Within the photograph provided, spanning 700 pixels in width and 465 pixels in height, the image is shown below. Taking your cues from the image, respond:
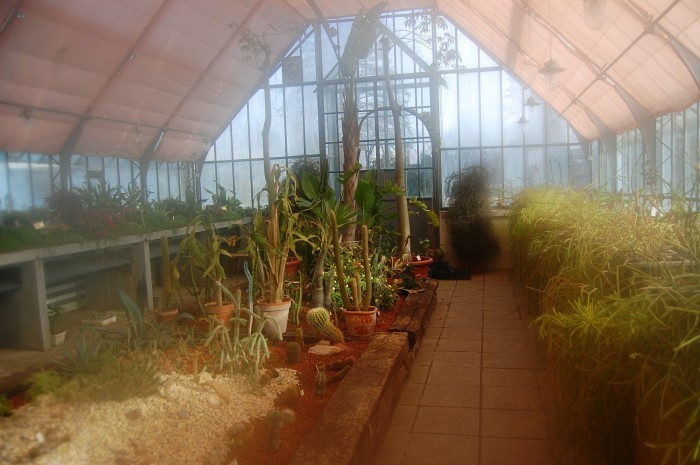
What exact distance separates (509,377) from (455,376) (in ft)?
1.21

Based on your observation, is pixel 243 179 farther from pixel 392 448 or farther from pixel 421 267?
pixel 392 448

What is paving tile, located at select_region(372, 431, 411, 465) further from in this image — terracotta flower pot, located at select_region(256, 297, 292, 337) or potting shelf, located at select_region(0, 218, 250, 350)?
potting shelf, located at select_region(0, 218, 250, 350)

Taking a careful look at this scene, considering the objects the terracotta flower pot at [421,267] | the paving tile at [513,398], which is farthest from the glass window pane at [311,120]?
the paving tile at [513,398]

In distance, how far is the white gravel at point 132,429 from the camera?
1952 millimetres

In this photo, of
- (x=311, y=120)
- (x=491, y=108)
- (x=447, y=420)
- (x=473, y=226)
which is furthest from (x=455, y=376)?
(x=311, y=120)

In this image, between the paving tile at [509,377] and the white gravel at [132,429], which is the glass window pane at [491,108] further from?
the white gravel at [132,429]

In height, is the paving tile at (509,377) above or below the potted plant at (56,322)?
below

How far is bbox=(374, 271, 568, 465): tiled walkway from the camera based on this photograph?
2834mm

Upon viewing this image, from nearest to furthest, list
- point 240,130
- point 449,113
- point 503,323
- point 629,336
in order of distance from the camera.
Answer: point 629,336 < point 503,323 < point 449,113 < point 240,130

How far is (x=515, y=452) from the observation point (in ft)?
9.21

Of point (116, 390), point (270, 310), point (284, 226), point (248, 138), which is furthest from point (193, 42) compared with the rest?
point (116, 390)

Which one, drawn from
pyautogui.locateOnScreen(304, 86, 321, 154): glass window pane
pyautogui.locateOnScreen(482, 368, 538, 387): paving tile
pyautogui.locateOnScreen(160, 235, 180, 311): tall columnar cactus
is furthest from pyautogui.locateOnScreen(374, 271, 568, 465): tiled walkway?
pyautogui.locateOnScreen(304, 86, 321, 154): glass window pane

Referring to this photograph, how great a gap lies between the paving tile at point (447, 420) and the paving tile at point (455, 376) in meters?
0.45

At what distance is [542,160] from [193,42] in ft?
24.0
